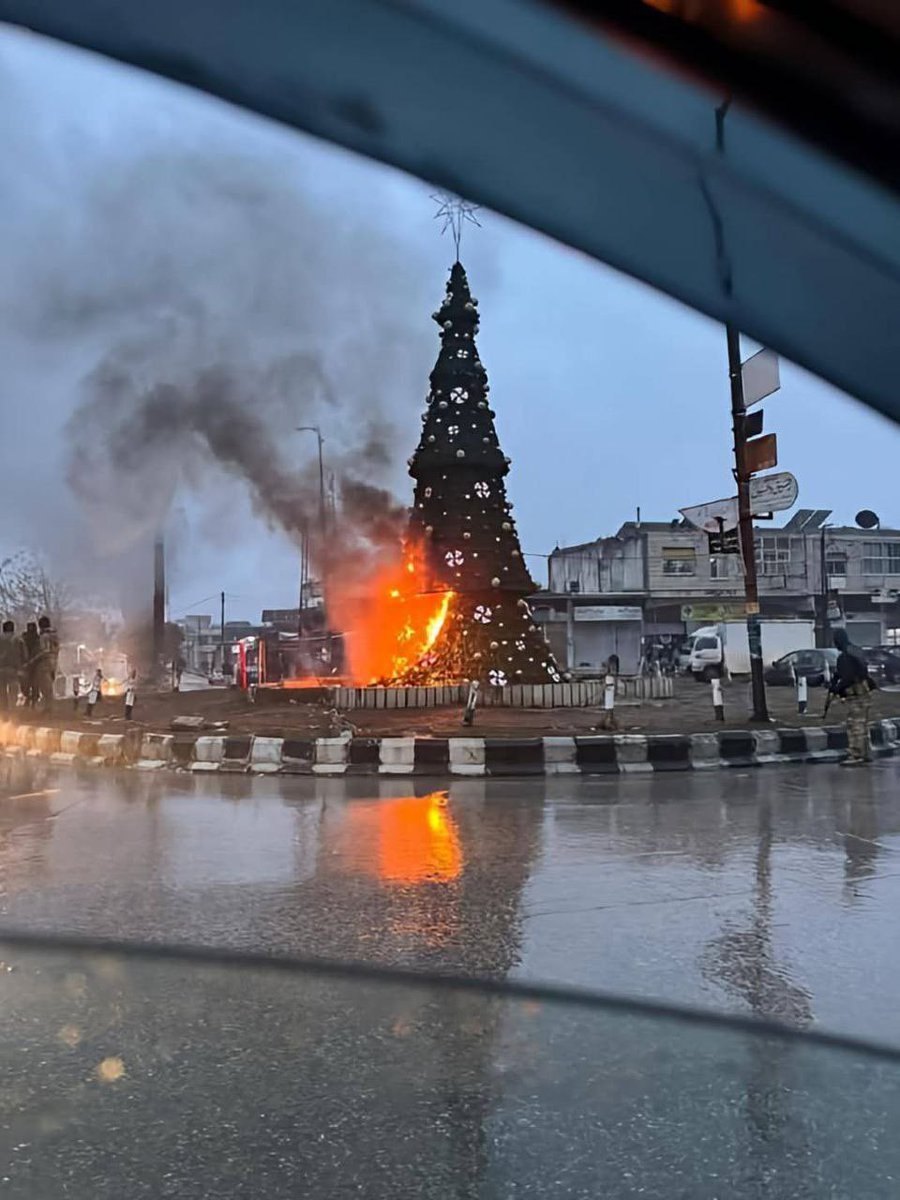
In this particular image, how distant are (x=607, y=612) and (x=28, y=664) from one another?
33.2 meters

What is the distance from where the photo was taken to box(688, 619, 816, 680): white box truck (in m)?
31.5

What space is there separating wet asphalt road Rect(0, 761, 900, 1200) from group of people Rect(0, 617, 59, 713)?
10.2 meters

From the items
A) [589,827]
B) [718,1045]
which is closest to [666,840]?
[589,827]

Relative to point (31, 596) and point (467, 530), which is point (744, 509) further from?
point (31, 596)

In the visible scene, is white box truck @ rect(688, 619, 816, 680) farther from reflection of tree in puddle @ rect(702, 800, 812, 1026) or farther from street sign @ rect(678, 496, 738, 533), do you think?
Result: reflection of tree in puddle @ rect(702, 800, 812, 1026)

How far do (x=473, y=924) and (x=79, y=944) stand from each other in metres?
1.85

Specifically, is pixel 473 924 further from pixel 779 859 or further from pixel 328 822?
pixel 328 822

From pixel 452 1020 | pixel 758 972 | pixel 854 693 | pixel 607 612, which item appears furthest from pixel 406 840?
pixel 607 612

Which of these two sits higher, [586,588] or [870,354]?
[586,588]

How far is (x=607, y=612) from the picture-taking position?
157ft

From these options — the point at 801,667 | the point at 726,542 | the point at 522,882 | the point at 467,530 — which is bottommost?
the point at 522,882

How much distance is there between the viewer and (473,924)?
5.05 m

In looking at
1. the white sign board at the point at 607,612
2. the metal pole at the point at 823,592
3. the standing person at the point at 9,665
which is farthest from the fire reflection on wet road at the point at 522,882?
the white sign board at the point at 607,612

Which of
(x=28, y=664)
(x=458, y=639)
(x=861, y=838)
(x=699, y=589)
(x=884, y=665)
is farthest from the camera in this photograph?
(x=699, y=589)
